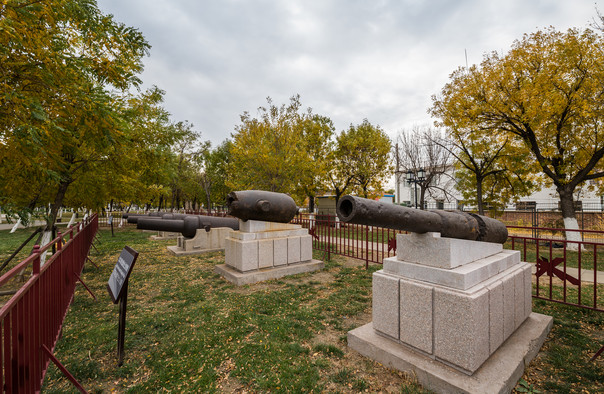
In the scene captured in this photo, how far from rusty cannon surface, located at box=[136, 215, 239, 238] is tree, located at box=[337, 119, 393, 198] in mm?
14610

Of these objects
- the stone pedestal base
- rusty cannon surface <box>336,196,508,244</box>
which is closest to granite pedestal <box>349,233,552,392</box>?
rusty cannon surface <box>336,196,508,244</box>

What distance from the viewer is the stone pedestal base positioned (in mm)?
10031

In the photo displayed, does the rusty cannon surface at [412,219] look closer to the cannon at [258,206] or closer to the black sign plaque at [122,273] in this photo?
→ the black sign plaque at [122,273]

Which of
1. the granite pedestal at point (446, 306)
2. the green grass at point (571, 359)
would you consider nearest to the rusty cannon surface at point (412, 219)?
the granite pedestal at point (446, 306)

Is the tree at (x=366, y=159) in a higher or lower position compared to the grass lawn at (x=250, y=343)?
higher

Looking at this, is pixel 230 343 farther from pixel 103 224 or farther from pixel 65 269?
pixel 103 224

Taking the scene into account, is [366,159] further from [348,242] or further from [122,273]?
[122,273]

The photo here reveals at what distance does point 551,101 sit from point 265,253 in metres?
14.1

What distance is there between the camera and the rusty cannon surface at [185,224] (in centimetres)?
902

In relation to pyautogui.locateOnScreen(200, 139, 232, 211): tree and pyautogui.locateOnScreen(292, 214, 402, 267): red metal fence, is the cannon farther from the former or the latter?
pyautogui.locateOnScreen(200, 139, 232, 211): tree

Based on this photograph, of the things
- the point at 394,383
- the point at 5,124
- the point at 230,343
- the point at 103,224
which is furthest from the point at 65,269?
the point at 103,224

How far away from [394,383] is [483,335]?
1.07 metres

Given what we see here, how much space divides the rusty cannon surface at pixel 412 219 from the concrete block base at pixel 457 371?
4.37 ft

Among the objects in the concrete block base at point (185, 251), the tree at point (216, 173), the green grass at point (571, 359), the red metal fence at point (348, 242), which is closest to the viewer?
the green grass at point (571, 359)
